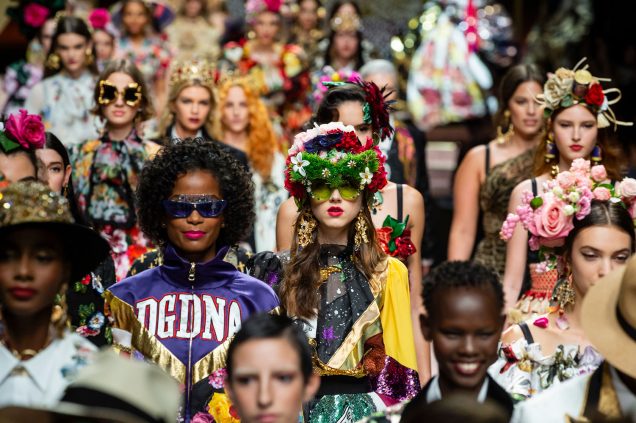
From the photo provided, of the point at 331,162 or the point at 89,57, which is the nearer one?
the point at 331,162

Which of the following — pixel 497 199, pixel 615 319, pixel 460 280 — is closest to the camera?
pixel 615 319

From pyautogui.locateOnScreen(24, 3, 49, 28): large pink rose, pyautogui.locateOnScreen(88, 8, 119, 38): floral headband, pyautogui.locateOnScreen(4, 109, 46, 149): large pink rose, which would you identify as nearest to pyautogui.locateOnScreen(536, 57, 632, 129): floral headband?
pyautogui.locateOnScreen(4, 109, 46, 149): large pink rose

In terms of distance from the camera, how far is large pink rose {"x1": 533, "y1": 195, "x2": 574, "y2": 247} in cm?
636

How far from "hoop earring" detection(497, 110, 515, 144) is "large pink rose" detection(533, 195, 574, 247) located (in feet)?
9.30

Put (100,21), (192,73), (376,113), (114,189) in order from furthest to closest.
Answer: (100,21) → (192,73) → (114,189) → (376,113)

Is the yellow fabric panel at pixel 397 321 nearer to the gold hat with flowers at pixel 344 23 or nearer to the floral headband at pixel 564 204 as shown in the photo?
the floral headband at pixel 564 204

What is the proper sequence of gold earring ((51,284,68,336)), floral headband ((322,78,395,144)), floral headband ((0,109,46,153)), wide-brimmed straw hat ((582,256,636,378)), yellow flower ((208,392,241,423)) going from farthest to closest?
floral headband ((322,78,395,144)) < floral headband ((0,109,46,153)) < yellow flower ((208,392,241,423)) < gold earring ((51,284,68,336)) < wide-brimmed straw hat ((582,256,636,378))

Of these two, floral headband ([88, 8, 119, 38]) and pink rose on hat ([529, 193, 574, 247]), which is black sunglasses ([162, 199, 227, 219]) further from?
floral headband ([88, 8, 119, 38])

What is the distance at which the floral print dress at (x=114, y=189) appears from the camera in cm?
867

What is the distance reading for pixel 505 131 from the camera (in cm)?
954

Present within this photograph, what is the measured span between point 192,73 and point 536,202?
3.99 meters

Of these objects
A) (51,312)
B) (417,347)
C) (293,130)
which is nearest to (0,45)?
(293,130)

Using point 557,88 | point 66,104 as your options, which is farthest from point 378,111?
point 66,104

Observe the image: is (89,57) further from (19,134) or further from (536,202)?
(536,202)
